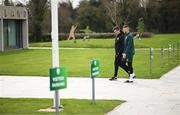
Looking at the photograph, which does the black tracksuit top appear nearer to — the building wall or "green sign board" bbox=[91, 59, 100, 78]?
"green sign board" bbox=[91, 59, 100, 78]

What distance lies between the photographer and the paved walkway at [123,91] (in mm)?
12195

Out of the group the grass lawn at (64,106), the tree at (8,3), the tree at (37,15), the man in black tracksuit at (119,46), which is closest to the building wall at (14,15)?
the tree at (37,15)

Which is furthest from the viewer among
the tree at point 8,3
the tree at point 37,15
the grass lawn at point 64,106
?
the tree at point 8,3

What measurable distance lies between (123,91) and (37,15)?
56.8m

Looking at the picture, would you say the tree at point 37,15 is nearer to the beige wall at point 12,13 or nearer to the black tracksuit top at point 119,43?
the beige wall at point 12,13

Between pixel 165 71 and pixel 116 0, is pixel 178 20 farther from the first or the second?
pixel 165 71

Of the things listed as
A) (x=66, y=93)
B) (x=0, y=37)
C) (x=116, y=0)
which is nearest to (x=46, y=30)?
(x=116, y=0)

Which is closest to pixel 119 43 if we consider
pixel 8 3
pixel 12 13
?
pixel 12 13

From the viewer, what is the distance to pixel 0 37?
4225 cm

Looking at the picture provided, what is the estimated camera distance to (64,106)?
12.5 meters

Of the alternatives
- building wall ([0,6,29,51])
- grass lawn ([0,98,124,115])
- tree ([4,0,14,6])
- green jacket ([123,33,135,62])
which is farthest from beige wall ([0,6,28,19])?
grass lawn ([0,98,124,115])

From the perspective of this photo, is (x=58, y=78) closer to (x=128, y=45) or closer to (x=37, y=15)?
(x=128, y=45)

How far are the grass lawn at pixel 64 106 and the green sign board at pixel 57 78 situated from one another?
2.35 metres

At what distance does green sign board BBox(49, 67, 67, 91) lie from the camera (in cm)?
912
